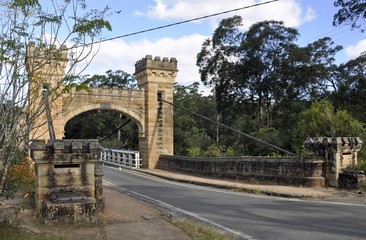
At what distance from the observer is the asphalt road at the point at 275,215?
628cm

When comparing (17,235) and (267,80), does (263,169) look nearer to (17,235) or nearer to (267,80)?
(17,235)

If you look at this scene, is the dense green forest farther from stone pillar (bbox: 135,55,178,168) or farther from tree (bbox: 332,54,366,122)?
stone pillar (bbox: 135,55,178,168)

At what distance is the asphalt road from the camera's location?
20.6 feet

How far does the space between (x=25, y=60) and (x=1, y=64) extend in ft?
1.33

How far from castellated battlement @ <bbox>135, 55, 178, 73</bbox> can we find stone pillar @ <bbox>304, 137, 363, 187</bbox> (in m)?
12.6

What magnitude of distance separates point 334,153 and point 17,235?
30.3 ft

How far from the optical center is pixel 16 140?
554 centimetres

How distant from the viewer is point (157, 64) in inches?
910

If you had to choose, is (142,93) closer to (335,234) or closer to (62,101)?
(62,101)

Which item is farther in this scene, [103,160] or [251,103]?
[251,103]

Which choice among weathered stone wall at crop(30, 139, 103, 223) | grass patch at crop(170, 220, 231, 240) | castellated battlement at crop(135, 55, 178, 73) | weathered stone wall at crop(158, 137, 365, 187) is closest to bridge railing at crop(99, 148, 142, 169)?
castellated battlement at crop(135, 55, 178, 73)

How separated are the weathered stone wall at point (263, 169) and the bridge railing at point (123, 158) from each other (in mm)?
4870

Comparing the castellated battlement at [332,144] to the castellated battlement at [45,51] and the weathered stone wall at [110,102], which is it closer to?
the castellated battlement at [45,51]

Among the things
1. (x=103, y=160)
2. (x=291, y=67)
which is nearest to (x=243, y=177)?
(x=103, y=160)
